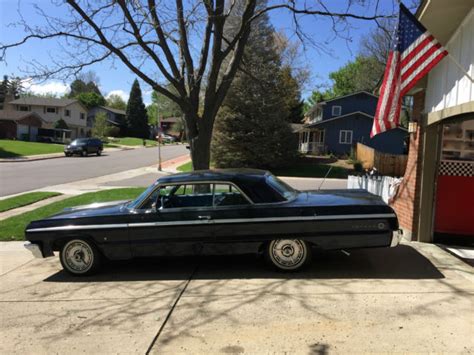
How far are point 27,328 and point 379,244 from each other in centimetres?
436

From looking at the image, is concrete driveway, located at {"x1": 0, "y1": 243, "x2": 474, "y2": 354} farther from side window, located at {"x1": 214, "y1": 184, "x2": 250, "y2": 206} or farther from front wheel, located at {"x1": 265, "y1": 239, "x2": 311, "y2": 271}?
side window, located at {"x1": 214, "y1": 184, "x2": 250, "y2": 206}

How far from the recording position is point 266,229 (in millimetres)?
6133

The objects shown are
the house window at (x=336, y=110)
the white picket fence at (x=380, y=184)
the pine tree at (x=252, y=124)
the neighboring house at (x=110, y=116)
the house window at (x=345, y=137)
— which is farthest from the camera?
the neighboring house at (x=110, y=116)

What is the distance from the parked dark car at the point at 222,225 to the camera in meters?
6.05

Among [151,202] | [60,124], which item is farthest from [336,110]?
[60,124]

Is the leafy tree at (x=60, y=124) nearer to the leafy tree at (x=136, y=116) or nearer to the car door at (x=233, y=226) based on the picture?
the leafy tree at (x=136, y=116)

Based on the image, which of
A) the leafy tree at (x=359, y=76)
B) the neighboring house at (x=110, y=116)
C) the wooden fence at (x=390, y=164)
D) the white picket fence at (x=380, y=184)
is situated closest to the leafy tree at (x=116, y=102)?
the neighboring house at (x=110, y=116)

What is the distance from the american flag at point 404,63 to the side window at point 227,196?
290 cm

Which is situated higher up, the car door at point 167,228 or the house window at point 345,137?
the house window at point 345,137

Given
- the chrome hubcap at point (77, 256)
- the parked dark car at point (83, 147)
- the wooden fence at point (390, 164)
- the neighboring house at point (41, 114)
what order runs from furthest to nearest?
the neighboring house at point (41, 114) → the parked dark car at point (83, 147) → the wooden fence at point (390, 164) → the chrome hubcap at point (77, 256)

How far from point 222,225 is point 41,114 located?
71208 mm

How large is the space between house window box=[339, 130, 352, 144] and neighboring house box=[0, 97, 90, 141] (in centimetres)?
4050

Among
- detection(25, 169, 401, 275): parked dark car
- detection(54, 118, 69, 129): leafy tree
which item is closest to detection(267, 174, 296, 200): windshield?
detection(25, 169, 401, 275): parked dark car

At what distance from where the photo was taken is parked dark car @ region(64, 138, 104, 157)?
41.3m
